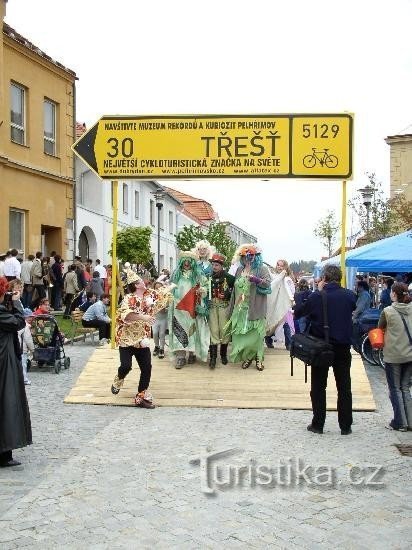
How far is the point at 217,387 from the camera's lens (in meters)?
10.2

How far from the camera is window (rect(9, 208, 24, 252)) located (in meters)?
21.8

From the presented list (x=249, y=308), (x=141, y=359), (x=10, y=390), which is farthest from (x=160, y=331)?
(x=10, y=390)

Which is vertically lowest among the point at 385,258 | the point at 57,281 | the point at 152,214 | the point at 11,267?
the point at 57,281

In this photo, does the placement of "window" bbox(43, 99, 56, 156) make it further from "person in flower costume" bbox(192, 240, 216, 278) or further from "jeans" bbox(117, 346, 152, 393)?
"jeans" bbox(117, 346, 152, 393)

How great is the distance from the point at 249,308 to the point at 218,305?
555 mm

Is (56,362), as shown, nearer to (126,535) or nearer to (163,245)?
(126,535)

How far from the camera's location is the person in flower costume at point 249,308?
1091 cm

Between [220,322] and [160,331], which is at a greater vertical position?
[220,322]

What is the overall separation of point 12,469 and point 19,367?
3.08 feet

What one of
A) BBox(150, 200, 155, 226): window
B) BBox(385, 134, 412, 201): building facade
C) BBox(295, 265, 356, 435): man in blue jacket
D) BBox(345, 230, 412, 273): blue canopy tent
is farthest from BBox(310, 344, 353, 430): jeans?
BBox(150, 200, 155, 226): window

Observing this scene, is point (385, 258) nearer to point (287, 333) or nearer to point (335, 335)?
point (287, 333)

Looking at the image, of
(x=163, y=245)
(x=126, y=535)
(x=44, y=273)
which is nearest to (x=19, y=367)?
(x=126, y=535)

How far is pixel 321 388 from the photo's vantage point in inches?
318

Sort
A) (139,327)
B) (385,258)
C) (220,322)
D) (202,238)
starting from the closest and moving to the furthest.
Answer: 1. (139,327)
2. (220,322)
3. (385,258)
4. (202,238)
